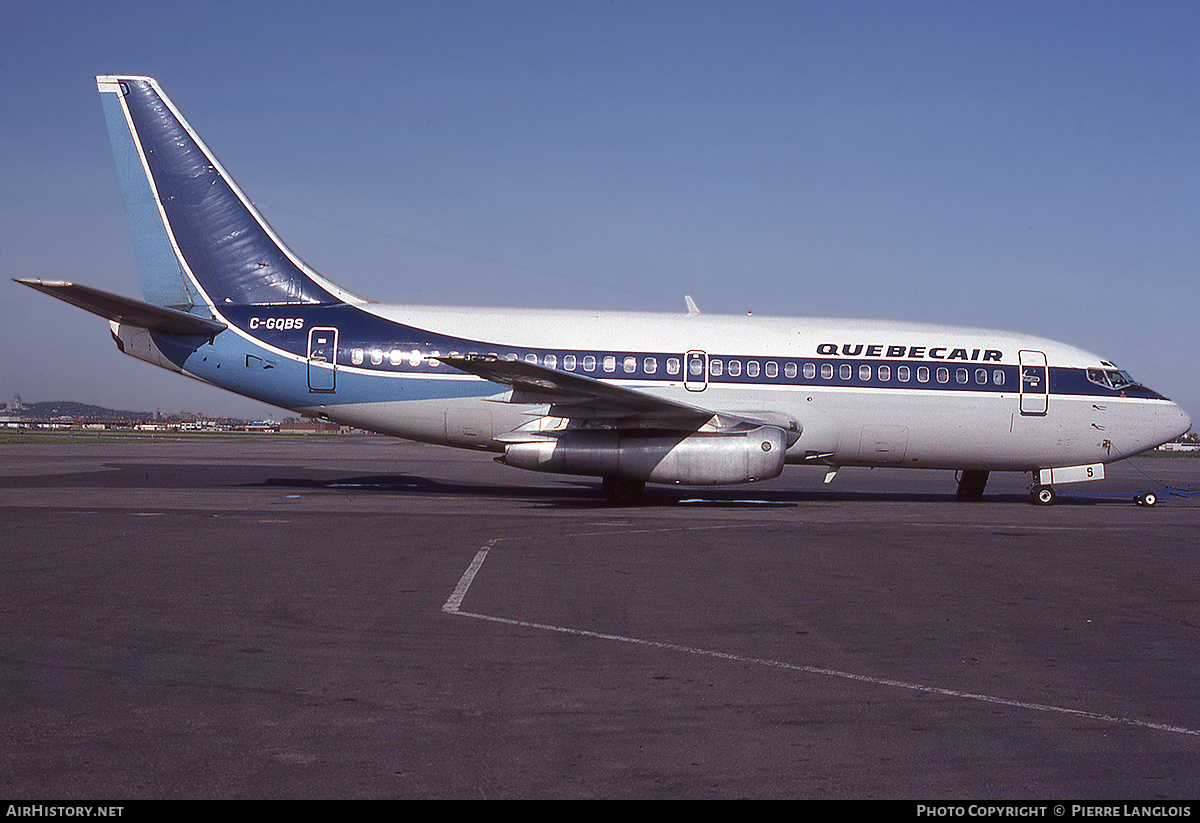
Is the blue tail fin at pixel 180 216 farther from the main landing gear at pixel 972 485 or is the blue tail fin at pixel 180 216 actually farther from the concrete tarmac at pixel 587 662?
the main landing gear at pixel 972 485

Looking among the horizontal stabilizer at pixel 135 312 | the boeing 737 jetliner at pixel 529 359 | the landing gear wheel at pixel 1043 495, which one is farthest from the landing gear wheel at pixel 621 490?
the landing gear wheel at pixel 1043 495

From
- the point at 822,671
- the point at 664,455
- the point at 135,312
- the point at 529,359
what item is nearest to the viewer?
the point at 822,671

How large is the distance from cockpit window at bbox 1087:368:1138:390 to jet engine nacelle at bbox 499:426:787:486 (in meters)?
8.20

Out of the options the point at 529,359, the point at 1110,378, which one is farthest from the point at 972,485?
the point at 529,359

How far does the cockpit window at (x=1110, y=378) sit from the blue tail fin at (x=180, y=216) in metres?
17.0

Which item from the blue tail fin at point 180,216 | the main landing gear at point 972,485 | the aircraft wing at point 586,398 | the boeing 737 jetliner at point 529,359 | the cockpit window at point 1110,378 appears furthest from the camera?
the main landing gear at point 972,485

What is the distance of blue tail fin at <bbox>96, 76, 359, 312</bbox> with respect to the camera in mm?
18906

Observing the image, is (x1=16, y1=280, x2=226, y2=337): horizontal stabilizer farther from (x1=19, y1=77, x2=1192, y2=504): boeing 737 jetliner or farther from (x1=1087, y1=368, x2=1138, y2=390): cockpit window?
(x1=1087, y1=368, x2=1138, y2=390): cockpit window

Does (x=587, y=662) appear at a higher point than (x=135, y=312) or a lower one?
lower

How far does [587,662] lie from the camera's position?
5.98 meters

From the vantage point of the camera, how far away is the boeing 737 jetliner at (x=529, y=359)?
18344 millimetres

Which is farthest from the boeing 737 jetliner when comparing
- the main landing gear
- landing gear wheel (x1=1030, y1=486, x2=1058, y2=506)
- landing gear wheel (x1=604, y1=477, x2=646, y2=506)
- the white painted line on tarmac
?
the white painted line on tarmac

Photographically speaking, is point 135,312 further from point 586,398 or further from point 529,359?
point 586,398

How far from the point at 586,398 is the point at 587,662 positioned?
10.7m
